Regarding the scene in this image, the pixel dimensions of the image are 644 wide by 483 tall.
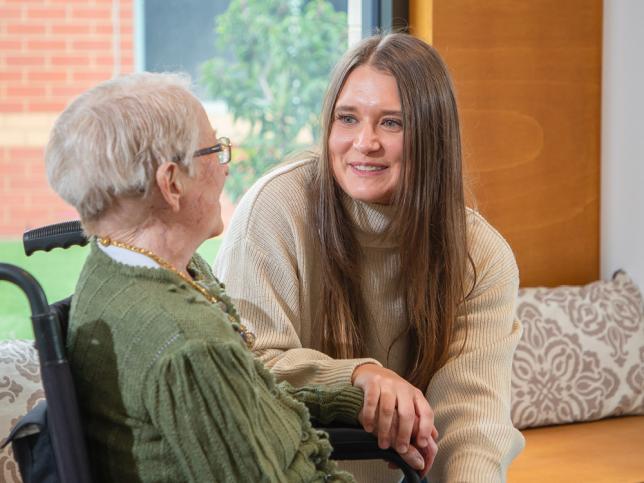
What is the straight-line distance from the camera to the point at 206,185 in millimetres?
1513

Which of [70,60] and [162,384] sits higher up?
[70,60]

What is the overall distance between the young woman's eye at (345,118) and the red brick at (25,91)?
1.19 m

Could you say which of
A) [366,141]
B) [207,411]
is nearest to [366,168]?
[366,141]

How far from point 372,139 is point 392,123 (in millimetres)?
61

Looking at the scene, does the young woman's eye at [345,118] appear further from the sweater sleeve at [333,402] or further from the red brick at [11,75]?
the red brick at [11,75]

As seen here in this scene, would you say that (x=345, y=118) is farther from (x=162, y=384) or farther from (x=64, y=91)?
(x=64, y=91)

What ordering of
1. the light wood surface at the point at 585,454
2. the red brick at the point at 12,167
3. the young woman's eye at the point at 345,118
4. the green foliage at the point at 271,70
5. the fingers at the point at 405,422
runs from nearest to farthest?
the fingers at the point at 405,422
the young woman's eye at the point at 345,118
the light wood surface at the point at 585,454
the red brick at the point at 12,167
the green foliage at the point at 271,70

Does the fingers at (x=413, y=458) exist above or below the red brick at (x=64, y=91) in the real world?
below

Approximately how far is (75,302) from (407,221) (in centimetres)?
84

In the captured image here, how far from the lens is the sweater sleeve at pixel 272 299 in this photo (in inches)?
77.9

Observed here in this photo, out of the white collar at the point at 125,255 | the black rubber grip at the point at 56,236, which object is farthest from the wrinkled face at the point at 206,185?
the black rubber grip at the point at 56,236

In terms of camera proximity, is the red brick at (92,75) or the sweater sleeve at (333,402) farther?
the red brick at (92,75)

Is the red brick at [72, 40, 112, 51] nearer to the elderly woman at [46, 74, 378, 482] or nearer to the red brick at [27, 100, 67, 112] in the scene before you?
the red brick at [27, 100, 67, 112]

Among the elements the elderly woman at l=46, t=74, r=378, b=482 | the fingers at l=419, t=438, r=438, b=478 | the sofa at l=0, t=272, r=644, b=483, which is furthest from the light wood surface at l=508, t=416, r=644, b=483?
the elderly woman at l=46, t=74, r=378, b=482
